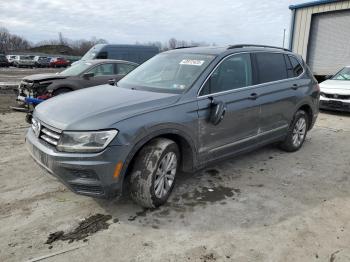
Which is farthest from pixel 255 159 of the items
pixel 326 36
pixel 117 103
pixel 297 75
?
pixel 326 36

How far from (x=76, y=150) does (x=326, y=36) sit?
15.1 meters

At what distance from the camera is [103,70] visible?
9.56 meters

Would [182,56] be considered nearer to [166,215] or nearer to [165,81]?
[165,81]

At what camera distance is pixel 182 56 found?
15.0 feet

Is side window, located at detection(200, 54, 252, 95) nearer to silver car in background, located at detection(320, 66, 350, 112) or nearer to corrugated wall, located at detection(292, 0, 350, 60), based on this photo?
silver car in background, located at detection(320, 66, 350, 112)

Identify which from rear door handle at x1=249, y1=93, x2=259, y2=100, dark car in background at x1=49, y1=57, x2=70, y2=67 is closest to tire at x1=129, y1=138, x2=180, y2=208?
rear door handle at x1=249, y1=93, x2=259, y2=100

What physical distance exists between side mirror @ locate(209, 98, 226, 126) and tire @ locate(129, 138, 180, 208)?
585 mm

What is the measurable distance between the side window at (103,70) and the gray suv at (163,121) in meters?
4.85

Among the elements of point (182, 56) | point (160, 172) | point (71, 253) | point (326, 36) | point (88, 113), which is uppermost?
point (326, 36)

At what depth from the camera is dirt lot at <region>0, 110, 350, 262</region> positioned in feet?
9.63

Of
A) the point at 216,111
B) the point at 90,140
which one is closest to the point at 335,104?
the point at 216,111

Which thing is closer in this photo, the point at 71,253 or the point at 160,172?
the point at 71,253

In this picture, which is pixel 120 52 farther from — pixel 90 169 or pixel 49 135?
pixel 90 169

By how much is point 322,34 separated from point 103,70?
1093 cm
